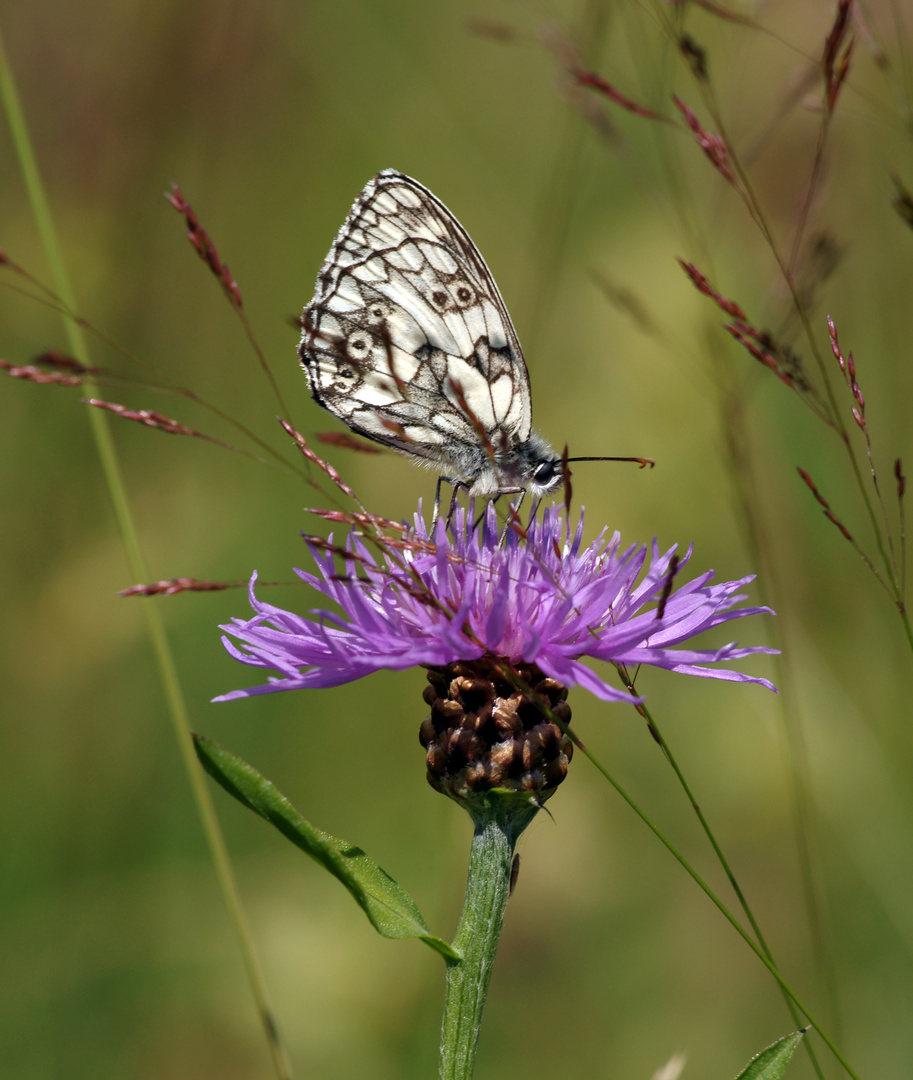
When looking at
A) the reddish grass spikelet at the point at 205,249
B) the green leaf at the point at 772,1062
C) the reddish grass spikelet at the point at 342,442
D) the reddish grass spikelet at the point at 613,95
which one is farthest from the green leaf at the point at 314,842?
the reddish grass spikelet at the point at 613,95

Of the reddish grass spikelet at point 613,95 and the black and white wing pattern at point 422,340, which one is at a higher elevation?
the reddish grass spikelet at point 613,95

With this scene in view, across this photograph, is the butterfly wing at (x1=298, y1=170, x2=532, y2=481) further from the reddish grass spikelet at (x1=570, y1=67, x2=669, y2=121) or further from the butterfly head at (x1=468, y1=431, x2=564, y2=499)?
the reddish grass spikelet at (x1=570, y1=67, x2=669, y2=121)

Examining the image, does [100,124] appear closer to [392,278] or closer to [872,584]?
[392,278]

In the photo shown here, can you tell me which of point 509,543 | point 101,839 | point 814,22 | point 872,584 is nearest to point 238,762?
point 509,543

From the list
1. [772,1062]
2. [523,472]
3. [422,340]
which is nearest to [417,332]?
[422,340]

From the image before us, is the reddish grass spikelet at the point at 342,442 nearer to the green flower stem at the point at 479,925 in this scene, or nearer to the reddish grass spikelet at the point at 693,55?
the green flower stem at the point at 479,925

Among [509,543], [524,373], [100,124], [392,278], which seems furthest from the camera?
[100,124]

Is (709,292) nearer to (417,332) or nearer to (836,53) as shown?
(836,53)

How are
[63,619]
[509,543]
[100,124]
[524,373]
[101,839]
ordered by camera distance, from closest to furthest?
1. [509,543]
2. [524,373]
3. [101,839]
4. [63,619]
5. [100,124]
